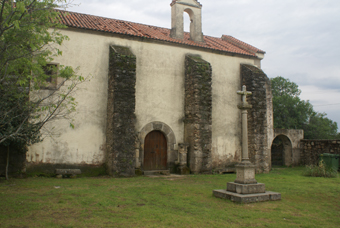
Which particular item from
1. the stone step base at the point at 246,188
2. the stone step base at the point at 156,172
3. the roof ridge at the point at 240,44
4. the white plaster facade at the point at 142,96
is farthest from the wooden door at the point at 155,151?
the roof ridge at the point at 240,44

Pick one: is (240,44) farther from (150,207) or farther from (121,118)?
(150,207)

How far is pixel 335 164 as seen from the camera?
46.4 feet

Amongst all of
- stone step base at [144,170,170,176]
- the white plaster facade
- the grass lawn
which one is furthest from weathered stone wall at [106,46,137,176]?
the grass lawn

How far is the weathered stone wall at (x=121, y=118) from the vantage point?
431 inches

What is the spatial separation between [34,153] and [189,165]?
664 cm

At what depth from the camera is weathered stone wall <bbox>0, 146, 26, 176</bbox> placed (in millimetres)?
9719

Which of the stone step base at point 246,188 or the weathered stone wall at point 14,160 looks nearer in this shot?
the stone step base at point 246,188

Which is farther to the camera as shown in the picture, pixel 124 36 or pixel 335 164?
pixel 335 164

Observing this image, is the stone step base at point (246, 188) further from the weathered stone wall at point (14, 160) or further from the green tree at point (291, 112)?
the green tree at point (291, 112)

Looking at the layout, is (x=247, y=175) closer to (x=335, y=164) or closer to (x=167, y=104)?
(x=167, y=104)

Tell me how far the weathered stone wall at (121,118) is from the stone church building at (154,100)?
4 cm

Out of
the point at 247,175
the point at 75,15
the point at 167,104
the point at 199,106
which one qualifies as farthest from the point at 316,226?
the point at 75,15

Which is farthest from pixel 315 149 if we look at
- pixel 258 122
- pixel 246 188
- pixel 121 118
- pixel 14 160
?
pixel 14 160

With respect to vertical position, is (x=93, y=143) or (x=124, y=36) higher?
(x=124, y=36)
